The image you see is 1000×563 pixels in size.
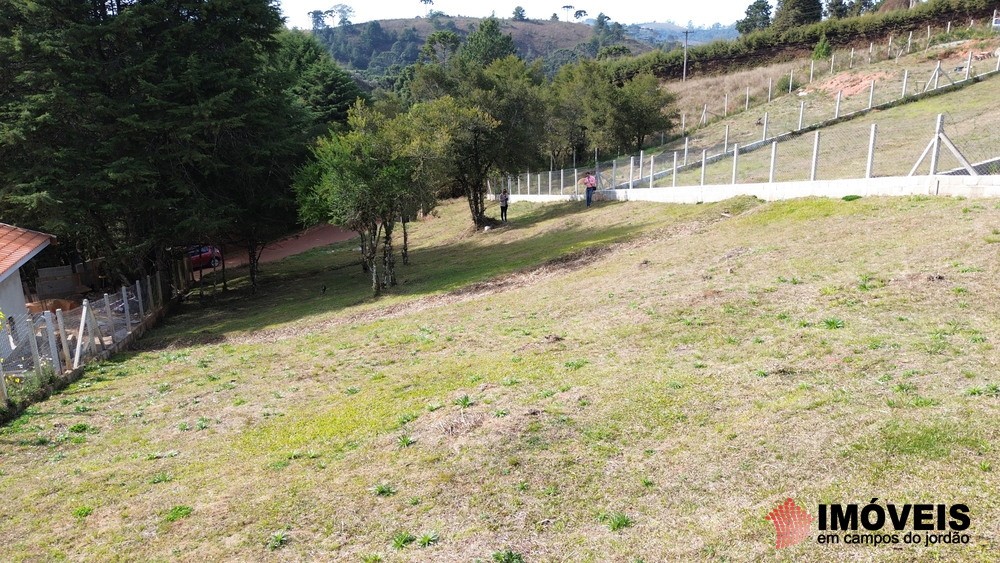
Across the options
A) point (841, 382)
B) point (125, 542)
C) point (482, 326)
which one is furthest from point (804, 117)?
point (125, 542)

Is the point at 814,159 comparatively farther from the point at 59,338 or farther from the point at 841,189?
the point at 59,338

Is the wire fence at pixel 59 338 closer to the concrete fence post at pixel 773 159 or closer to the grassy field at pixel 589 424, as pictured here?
the grassy field at pixel 589 424

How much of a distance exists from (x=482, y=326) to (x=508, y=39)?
287 ft

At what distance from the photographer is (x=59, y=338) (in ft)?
46.4

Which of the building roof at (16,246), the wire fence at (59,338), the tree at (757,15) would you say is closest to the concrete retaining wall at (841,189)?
the wire fence at (59,338)

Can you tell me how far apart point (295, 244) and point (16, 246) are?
2799 centimetres

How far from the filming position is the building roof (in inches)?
608

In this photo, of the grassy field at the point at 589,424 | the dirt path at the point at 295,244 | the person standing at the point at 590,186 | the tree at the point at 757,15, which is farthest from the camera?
the tree at the point at 757,15

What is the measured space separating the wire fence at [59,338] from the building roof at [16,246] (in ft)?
4.90

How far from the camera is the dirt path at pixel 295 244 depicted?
3984 centimetres

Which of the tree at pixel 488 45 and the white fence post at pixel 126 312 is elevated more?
the tree at pixel 488 45

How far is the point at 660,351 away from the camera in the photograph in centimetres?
855

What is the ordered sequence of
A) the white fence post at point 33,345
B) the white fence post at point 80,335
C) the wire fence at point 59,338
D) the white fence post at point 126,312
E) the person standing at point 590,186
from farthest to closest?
the person standing at point 590,186 → the white fence post at point 126,312 → the white fence post at point 80,335 → the white fence post at point 33,345 → the wire fence at point 59,338

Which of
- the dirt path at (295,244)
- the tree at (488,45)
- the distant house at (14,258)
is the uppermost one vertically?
the tree at (488,45)
